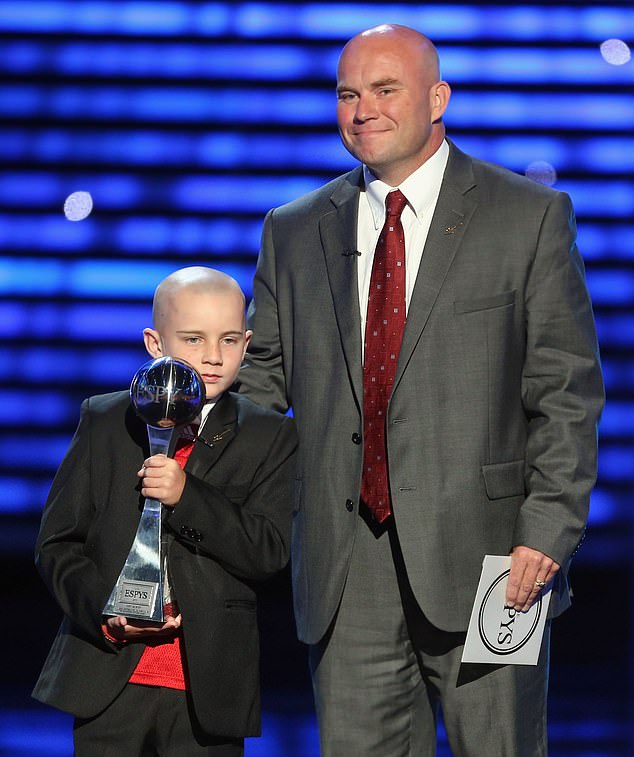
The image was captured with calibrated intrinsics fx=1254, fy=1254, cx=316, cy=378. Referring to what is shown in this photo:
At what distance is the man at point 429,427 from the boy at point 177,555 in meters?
0.18

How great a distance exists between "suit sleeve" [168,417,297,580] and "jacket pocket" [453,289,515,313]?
1.16ft

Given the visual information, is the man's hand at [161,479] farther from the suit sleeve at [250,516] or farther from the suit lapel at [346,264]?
the suit lapel at [346,264]

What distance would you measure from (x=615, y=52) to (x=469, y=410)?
8.99 ft

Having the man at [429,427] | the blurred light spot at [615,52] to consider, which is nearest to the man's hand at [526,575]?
the man at [429,427]

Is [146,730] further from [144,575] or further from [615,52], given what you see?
[615,52]

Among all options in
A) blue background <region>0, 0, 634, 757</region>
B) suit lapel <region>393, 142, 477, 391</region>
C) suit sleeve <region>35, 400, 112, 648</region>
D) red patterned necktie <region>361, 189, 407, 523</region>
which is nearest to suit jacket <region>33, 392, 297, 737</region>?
suit sleeve <region>35, 400, 112, 648</region>

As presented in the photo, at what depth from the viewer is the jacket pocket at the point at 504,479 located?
2.02 m

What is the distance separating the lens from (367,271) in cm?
214

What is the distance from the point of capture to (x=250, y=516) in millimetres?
1905

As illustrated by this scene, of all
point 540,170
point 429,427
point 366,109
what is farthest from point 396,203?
point 540,170

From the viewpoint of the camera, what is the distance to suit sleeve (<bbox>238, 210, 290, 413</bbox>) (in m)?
2.21

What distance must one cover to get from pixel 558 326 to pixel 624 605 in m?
2.87

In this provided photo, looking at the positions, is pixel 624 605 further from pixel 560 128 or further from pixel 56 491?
pixel 56 491

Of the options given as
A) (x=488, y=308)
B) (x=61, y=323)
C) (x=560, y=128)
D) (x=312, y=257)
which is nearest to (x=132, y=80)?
(x=61, y=323)
